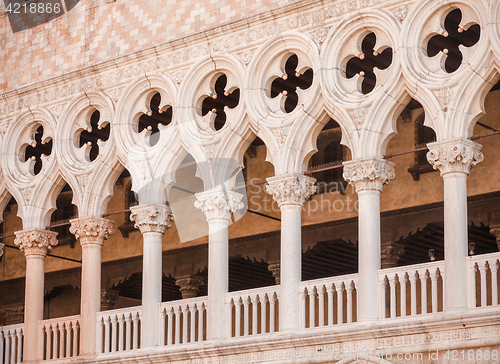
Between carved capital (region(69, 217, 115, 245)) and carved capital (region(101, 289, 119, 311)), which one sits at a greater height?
carved capital (region(69, 217, 115, 245))

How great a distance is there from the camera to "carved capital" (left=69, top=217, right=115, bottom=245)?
1599cm

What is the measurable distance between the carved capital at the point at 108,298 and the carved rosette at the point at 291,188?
795cm

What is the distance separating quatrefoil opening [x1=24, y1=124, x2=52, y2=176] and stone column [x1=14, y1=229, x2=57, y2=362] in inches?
43.5

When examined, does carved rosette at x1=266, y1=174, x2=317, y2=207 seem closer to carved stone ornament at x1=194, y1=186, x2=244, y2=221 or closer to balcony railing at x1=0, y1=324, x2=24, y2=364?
carved stone ornament at x1=194, y1=186, x2=244, y2=221

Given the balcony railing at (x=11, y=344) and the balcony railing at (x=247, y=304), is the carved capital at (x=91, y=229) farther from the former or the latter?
the balcony railing at (x=247, y=304)

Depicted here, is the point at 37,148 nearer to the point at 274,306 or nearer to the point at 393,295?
the point at 274,306

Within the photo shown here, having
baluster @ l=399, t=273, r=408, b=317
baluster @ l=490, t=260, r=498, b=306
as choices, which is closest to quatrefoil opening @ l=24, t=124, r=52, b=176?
baluster @ l=399, t=273, r=408, b=317

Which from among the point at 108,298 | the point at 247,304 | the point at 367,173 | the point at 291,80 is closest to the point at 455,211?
the point at 367,173

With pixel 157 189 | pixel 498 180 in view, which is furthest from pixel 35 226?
pixel 498 180

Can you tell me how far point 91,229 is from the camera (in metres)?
16.0

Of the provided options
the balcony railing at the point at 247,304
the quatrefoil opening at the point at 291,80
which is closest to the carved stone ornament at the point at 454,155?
the balcony railing at the point at 247,304

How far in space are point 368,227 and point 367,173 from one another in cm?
69

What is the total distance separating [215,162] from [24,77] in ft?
15.0

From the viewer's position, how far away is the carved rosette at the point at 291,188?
13.9 m
